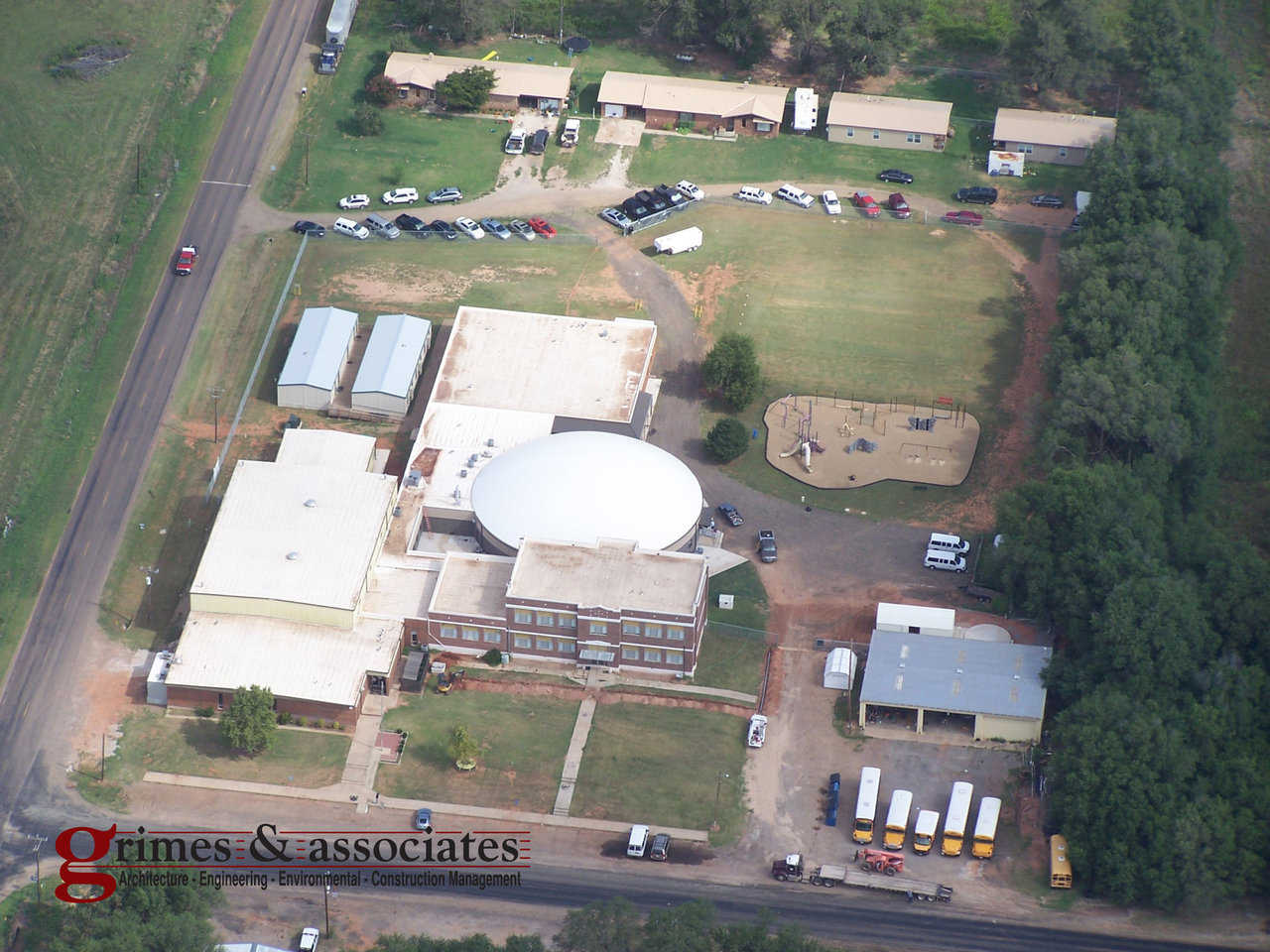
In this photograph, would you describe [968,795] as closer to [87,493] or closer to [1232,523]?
[1232,523]

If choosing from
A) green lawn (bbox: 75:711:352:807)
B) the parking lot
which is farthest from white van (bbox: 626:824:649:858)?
green lawn (bbox: 75:711:352:807)

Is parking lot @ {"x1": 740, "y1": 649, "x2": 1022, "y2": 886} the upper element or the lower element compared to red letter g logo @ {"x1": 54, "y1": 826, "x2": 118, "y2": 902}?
upper

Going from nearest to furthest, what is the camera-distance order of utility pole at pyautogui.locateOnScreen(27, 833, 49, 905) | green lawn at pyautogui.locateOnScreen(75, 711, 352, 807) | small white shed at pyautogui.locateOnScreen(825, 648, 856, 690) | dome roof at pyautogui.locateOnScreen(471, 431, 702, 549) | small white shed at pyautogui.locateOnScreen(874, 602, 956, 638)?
utility pole at pyautogui.locateOnScreen(27, 833, 49, 905) → green lawn at pyautogui.locateOnScreen(75, 711, 352, 807) → small white shed at pyautogui.locateOnScreen(825, 648, 856, 690) → small white shed at pyautogui.locateOnScreen(874, 602, 956, 638) → dome roof at pyautogui.locateOnScreen(471, 431, 702, 549)

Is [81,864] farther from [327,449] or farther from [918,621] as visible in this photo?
[918,621]

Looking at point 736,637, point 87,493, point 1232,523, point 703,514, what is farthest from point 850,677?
point 87,493

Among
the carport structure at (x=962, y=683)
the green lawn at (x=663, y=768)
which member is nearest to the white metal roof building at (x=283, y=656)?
the green lawn at (x=663, y=768)

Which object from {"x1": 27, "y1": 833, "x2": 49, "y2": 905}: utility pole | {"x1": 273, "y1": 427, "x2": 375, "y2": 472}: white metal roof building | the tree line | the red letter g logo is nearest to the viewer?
the red letter g logo

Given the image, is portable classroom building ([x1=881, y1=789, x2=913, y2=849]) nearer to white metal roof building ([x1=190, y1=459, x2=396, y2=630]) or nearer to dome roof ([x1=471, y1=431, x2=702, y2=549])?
dome roof ([x1=471, y1=431, x2=702, y2=549])
